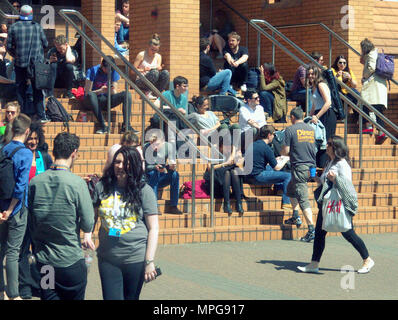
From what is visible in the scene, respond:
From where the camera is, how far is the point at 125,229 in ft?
18.8

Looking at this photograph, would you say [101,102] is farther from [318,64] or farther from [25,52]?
[318,64]

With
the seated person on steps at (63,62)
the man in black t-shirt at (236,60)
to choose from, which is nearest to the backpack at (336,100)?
the man in black t-shirt at (236,60)

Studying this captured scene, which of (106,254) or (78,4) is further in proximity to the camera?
(78,4)

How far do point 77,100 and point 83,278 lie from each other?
24.0 ft

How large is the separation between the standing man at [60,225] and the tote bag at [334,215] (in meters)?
3.71

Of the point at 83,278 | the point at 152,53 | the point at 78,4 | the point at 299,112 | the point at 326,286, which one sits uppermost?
the point at 78,4

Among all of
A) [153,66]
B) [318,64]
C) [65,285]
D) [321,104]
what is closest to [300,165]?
[321,104]

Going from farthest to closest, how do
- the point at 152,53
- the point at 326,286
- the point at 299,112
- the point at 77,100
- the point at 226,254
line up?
the point at 152,53
the point at 77,100
the point at 299,112
the point at 226,254
the point at 326,286

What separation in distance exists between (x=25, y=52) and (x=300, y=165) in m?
4.22

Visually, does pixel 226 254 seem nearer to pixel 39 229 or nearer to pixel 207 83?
pixel 39 229

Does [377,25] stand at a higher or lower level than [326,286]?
higher

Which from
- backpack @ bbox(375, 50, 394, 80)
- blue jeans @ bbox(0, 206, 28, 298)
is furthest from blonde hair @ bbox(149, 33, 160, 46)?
blue jeans @ bbox(0, 206, 28, 298)

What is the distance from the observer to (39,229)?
576 cm

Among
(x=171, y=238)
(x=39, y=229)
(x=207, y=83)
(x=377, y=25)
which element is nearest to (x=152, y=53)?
(x=207, y=83)
